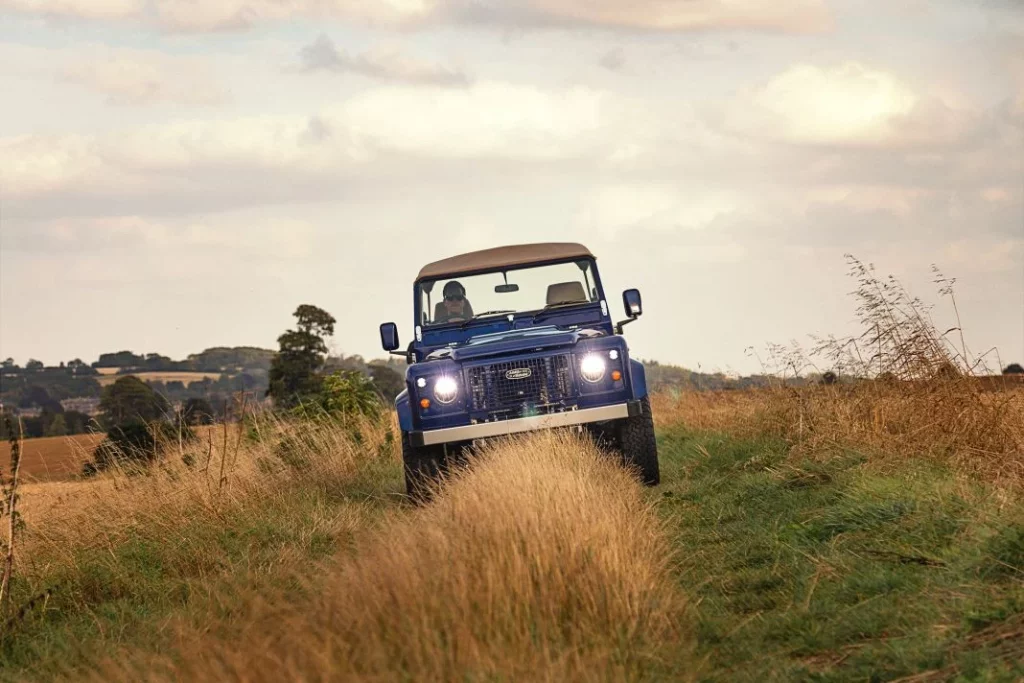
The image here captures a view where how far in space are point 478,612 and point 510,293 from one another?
736 cm

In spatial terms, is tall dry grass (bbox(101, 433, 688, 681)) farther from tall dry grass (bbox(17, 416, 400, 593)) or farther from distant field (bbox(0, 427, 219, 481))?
distant field (bbox(0, 427, 219, 481))

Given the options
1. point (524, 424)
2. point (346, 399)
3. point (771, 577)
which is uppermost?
point (346, 399)

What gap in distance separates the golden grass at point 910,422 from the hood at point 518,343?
7.73 ft

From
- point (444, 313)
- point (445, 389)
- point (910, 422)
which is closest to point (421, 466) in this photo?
point (445, 389)

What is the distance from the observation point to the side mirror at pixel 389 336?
11445mm

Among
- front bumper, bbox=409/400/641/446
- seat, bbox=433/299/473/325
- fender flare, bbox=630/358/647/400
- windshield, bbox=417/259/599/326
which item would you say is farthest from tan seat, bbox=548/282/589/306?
front bumper, bbox=409/400/641/446

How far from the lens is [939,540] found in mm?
6652

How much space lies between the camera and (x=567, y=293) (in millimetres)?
11797

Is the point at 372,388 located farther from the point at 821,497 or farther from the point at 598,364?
the point at 821,497

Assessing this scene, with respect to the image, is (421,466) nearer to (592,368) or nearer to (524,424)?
(524,424)

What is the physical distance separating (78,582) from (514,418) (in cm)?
363

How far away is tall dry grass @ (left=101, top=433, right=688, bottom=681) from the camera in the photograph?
3.97m

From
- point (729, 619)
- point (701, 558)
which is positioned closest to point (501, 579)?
point (729, 619)

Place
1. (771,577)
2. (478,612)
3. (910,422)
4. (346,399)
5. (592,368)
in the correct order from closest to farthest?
(478,612) < (771,577) < (592,368) < (910,422) < (346,399)
